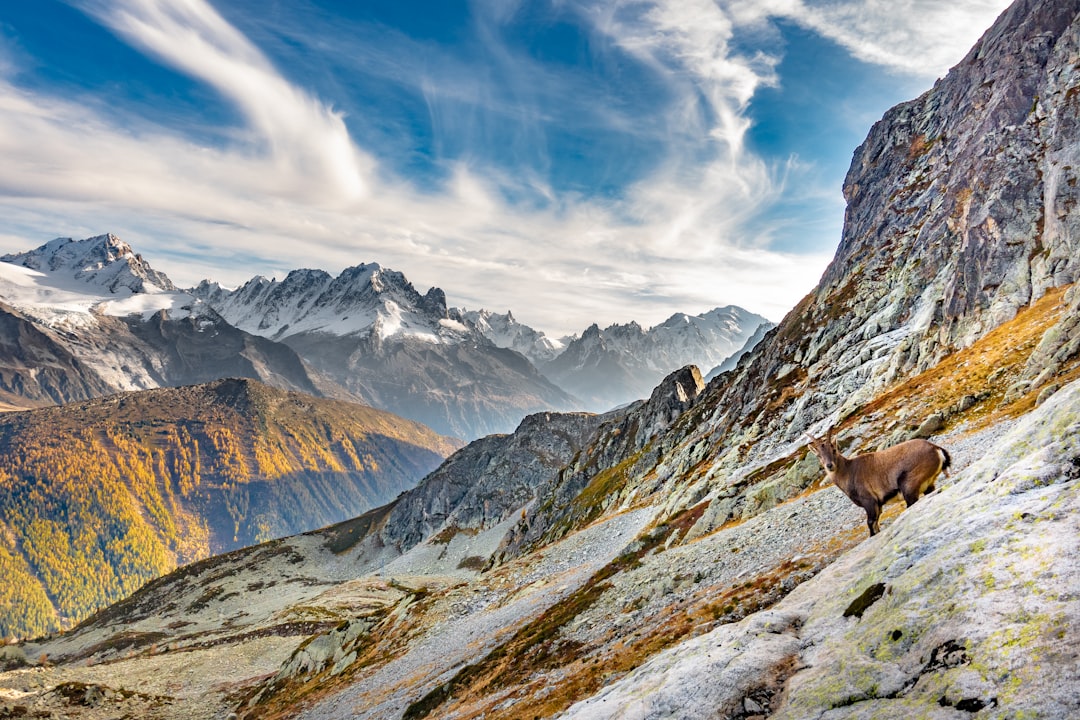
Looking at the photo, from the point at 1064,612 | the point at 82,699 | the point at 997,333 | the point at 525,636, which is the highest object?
the point at 997,333

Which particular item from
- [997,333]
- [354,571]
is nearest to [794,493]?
[997,333]

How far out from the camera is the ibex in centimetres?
1558

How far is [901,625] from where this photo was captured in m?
9.91

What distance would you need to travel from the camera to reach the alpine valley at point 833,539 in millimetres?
9703

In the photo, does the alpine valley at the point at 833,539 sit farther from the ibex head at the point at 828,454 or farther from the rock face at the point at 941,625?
the ibex head at the point at 828,454

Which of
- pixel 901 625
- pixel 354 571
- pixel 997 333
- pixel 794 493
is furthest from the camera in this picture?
pixel 354 571

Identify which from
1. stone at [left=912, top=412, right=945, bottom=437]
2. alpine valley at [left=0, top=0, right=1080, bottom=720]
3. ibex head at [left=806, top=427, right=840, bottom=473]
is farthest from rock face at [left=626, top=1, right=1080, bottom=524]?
ibex head at [left=806, top=427, right=840, bottom=473]

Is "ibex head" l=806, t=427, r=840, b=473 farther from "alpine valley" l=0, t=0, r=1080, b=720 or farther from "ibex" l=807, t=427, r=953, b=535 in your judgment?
"alpine valley" l=0, t=0, r=1080, b=720

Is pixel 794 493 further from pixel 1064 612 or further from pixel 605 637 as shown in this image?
pixel 1064 612

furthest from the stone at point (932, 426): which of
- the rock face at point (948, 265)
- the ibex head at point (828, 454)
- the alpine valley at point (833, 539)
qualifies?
the ibex head at point (828, 454)

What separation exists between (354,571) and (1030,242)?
8329 inches

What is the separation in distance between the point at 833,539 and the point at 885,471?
821 centimetres

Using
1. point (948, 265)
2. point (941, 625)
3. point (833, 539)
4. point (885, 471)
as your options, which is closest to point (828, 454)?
point (885, 471)

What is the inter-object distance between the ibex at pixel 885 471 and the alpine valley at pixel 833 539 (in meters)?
0.88
